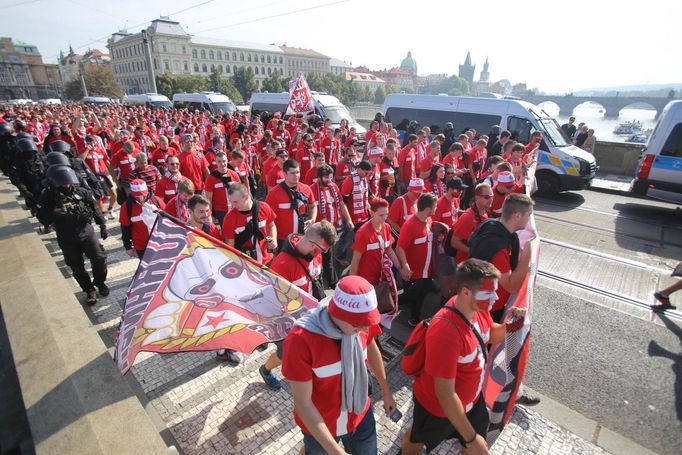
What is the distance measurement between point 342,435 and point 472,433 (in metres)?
0.80

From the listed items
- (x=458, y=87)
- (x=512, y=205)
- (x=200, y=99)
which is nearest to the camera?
(x=512, y=205)

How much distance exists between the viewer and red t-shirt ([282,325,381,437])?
1973 mm

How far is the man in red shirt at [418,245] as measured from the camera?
4.23 m

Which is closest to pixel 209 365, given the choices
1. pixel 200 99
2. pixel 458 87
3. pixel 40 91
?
pixel 200 99

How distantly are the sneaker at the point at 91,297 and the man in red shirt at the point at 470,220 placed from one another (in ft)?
16.2

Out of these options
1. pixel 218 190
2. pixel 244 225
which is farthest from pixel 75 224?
pixel 244 225

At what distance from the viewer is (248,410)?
11.1 feet

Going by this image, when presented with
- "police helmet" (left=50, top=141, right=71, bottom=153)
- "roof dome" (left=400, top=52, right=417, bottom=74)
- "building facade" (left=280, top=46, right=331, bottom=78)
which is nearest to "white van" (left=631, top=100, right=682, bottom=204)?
"police helmet" (left=50, top=141, right=71, bottom=153)

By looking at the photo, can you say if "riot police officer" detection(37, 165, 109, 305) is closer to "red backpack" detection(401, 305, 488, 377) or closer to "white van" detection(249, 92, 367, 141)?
"red backpack" detection(401, 305, 488, 377)

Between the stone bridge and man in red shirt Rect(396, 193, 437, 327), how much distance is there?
374ft

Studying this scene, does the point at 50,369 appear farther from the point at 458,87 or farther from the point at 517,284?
the point at 458,87

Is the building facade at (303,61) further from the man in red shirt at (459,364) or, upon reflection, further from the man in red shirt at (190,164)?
the man in red shirt at (459,364)

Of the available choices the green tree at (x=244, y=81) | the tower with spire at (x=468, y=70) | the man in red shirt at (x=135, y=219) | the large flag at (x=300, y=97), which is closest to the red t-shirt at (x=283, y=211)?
the man in red shirt at (x=135, y=219)

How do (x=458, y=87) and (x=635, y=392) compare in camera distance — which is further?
(x=458, y=87)
